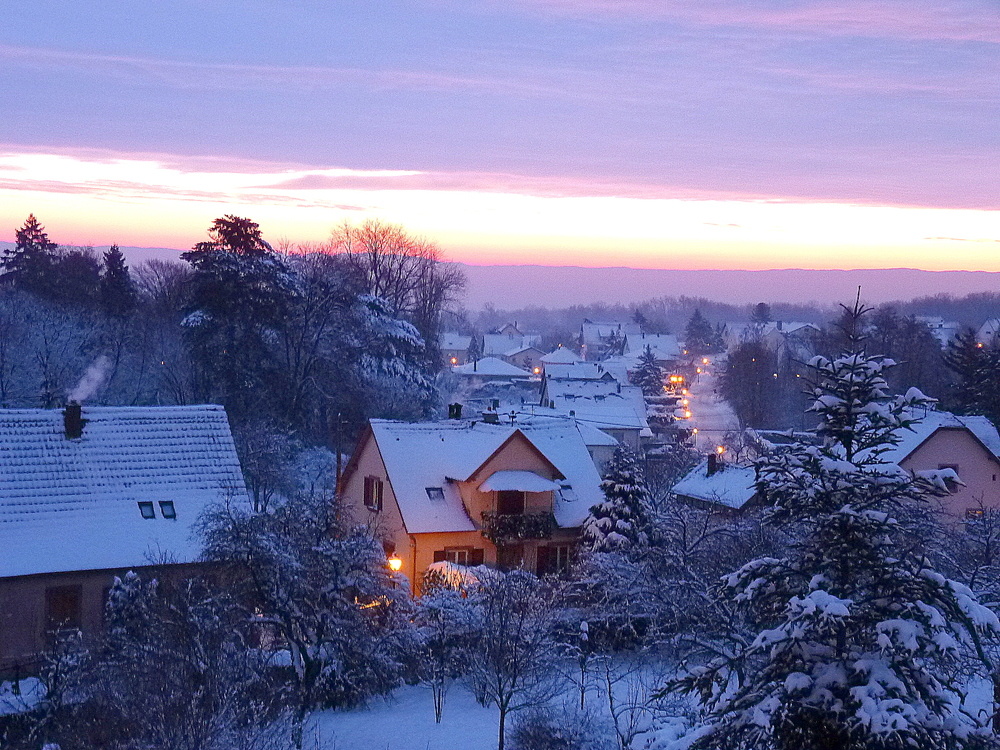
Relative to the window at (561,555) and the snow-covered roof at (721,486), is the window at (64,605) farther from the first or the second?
the snow-covered roof at (721,486)

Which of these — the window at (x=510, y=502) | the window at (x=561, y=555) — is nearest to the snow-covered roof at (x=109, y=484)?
the window at (x=510, y=502)

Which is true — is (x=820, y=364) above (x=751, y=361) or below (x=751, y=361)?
above

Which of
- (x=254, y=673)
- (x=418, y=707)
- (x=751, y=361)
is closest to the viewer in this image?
(x=254, y=673)

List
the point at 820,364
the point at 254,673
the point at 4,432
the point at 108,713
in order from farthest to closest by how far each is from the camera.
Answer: the point at 4,432 < the point at 254,673 < the point at 108,713 < the point at 820,364

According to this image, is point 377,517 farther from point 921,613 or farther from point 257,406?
point 921,613

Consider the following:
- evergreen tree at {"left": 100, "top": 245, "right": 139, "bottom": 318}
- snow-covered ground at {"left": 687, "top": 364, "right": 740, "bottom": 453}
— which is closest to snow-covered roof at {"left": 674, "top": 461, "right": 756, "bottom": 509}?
snow-covered ground at {"left": 687, "top": 364, "right": 740, "bottom": 453}

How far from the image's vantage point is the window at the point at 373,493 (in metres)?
30.8

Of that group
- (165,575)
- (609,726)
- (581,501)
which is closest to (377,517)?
(581,501)

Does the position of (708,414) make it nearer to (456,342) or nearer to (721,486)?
(721,486)

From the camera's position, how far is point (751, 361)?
286ft

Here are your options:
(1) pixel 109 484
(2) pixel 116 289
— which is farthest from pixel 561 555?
(2) pixel 116 289

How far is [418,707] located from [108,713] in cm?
811

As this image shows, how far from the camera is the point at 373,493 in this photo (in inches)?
1241

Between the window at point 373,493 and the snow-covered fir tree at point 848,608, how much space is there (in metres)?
19.5
